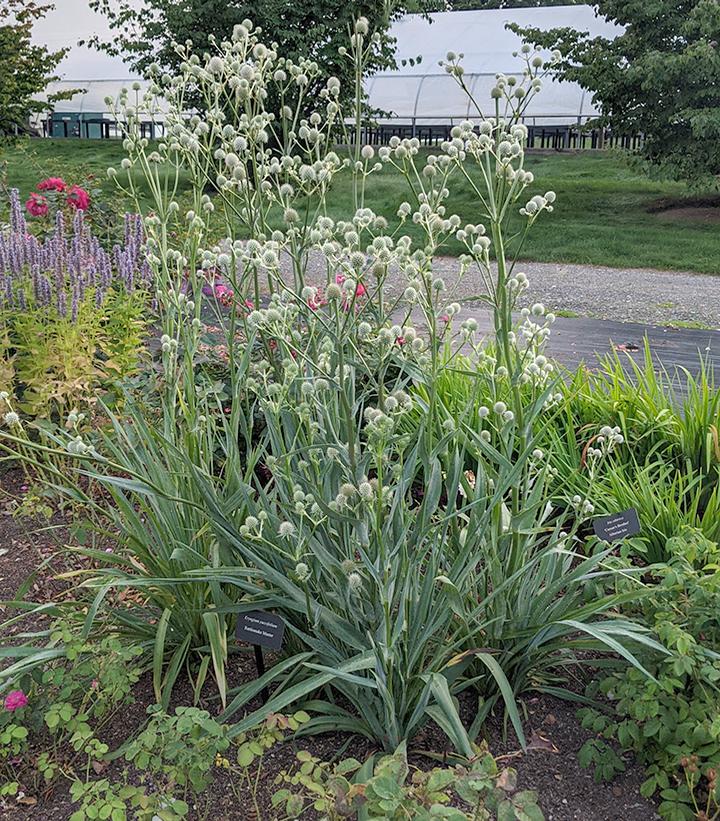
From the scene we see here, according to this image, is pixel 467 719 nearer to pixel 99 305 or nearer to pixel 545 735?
pixel 545 735

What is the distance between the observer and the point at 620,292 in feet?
32.4

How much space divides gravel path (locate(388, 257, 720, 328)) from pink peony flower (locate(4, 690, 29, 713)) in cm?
595

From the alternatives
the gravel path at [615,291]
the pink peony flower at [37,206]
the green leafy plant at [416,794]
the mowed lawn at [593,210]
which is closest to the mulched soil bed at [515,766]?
the green leafy plant at [416,794]

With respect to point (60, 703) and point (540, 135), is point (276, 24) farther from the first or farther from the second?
point (60, 703)

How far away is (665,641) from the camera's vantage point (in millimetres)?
2158

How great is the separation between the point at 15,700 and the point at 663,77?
13.3 meters

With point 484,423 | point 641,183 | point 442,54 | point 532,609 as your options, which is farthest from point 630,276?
point 442,54

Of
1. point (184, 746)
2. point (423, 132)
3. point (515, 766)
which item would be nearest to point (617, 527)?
point (515, 766)

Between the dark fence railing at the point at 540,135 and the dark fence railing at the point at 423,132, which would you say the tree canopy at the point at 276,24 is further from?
the dark fence railing at the point at 540,135

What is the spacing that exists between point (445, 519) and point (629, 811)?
2.77 ft

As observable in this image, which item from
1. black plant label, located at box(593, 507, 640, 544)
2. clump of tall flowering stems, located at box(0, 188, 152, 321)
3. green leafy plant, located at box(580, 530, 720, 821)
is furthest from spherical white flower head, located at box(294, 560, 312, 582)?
clump of tall flowering stems, located at box(0, 188, 152, 321)

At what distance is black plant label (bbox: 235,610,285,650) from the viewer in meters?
2.11

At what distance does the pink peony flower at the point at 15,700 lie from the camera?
2131mm

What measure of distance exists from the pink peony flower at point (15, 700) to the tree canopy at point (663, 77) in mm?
12702
